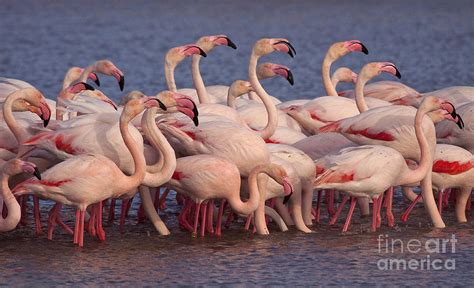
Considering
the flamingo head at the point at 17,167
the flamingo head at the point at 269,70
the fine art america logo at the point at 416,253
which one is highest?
the flamingo head at the point at 269,70

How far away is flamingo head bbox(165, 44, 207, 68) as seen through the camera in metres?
11.8

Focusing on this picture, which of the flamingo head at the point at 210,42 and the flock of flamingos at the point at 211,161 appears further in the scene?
the flamingo head at the point at 210,42

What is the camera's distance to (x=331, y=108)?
11883 millimetres

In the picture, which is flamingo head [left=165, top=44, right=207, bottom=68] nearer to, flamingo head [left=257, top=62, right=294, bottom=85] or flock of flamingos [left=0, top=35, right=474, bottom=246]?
flamingo head [left=257, top=62, right=294, bottom=85]

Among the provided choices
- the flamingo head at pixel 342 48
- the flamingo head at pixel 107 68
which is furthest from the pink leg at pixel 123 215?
the flamingo head at pixel 342 48

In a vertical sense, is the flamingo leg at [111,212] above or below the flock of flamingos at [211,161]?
below

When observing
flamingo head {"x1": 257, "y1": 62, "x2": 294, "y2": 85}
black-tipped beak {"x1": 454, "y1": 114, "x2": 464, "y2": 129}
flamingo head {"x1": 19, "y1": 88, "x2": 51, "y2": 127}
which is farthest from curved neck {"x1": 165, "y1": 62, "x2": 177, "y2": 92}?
black-tipped beak {"x1": 454, "y1": 114, "x2": 464, "y2": 129}

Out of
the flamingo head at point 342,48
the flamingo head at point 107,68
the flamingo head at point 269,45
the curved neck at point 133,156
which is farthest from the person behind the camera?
the flamingo head at point 342,48

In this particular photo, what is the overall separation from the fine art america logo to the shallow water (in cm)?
4

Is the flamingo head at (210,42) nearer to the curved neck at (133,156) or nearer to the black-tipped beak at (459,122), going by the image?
the black-tipped beak at (459,122)

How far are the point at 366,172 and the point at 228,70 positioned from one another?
1155cm

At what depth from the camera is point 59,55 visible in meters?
23.7

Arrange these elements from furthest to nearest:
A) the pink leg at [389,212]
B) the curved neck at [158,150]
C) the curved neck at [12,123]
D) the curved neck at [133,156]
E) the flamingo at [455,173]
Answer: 1. the flamingo at [455,173]
2. the pink leg at [389,212]
3. the curved neck at [12,123]
4. the curved neck at [158,150]
5. the curved neck at [133,156]

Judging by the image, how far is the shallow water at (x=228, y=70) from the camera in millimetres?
8742
